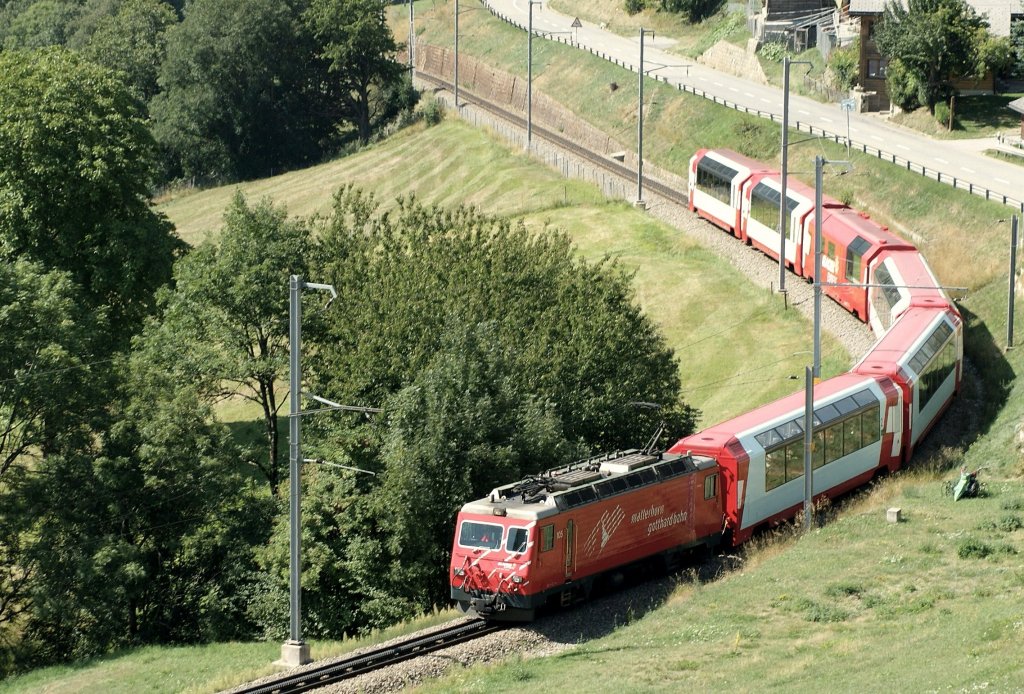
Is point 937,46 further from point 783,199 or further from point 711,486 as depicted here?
point 711,486

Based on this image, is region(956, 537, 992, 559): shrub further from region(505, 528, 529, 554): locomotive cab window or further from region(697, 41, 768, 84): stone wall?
region(697, 41, 768, 84): stone wall

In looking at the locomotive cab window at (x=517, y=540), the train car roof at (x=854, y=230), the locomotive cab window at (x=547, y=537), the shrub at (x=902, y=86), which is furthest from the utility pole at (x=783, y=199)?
the locomotive cab window at (x=517, y=540)

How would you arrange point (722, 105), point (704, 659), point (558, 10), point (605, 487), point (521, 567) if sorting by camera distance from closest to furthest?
point (704, 659) → point (521, 567) → point (605, 487) → point (722, 105) → point (558, 10)

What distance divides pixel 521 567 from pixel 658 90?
72512mm

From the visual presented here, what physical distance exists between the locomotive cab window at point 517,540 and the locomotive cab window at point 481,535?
0.31 m

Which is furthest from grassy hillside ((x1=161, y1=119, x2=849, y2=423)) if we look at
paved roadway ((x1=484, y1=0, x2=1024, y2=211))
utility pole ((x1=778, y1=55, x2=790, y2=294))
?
paved roadway ((x1=484, y1=0, x2=1024, y2=211))

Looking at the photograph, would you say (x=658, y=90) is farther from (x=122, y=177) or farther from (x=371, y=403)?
(x=371, y=403)

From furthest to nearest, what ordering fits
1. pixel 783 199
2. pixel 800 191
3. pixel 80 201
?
pixel 80 201
pixel 800 191
pixel 783 199

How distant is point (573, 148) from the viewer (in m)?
97.1

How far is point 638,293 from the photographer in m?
68.6

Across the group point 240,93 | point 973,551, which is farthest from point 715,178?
point 240,93

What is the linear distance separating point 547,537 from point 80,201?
126ft

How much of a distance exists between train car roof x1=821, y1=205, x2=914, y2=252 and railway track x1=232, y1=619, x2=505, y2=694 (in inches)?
1096

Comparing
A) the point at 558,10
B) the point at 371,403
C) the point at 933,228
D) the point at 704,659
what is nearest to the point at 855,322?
the point at 933,228
